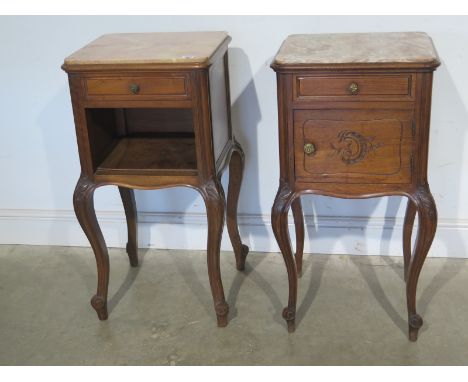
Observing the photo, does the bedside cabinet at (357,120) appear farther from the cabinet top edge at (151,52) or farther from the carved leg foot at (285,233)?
the cabinet top edge at (151,52)

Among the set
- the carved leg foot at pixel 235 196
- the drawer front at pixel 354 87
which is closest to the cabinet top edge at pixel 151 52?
the drawer front at pixel 354 87

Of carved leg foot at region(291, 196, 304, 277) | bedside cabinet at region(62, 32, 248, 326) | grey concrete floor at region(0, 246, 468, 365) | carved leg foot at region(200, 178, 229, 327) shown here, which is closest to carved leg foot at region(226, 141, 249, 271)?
bedside cabinet at region(62, 32, 248, 326)

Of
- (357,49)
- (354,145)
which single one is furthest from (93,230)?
(357,49)

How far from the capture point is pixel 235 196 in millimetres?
2400

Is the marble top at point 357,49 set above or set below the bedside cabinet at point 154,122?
above

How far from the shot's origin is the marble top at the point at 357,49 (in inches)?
69.2

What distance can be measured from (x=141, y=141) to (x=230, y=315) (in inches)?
26.3

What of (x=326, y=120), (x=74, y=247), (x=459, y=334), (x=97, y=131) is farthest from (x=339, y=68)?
(x=74, y=247)

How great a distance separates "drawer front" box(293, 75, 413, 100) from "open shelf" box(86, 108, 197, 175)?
0.43 metres

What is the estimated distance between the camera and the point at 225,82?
2.24m

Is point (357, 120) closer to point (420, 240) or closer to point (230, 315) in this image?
point (420, 240)

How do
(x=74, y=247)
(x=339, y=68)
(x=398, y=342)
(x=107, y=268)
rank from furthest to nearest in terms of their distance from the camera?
(x=74, y=247) < (x=107, y=268) < (x=398, y=342) < (x=339, y=68)

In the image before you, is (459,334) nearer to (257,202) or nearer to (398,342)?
(398,342)
